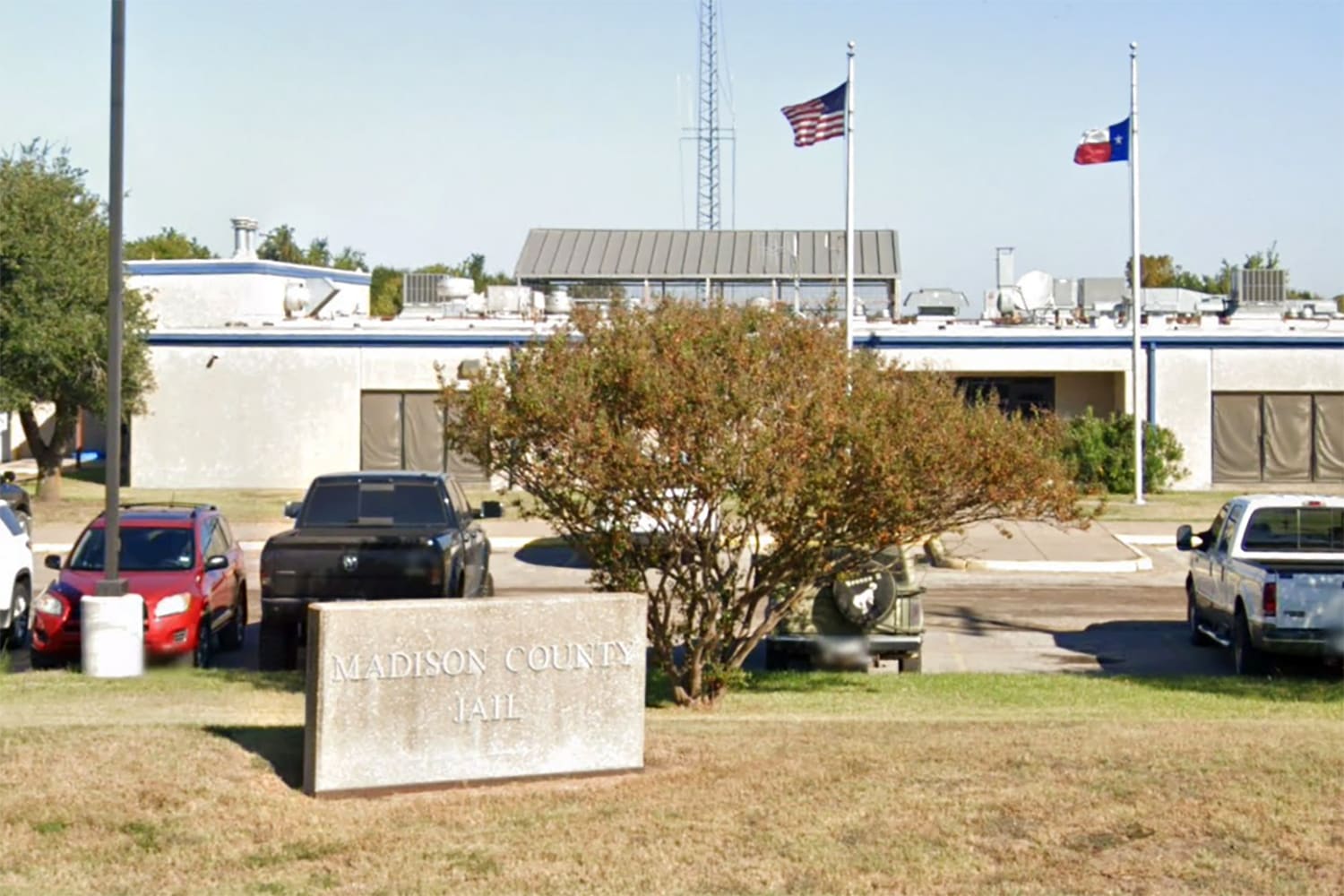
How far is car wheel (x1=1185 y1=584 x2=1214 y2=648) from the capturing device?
18.0 metres

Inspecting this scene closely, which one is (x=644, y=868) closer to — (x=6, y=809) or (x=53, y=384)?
(x=6, y=809)

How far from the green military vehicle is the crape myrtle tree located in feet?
8.22

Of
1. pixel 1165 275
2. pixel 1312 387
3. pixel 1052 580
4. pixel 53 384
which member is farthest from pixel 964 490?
pixel 1165 275

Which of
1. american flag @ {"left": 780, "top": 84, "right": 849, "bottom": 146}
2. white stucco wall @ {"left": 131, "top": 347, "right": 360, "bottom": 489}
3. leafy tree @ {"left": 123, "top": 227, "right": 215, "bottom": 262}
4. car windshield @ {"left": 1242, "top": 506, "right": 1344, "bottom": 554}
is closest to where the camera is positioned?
car windshield @ {"left": 1242, "top": 506, "right": 1344, "bottom": 554}

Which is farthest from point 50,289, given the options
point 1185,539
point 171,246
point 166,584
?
point 171,246

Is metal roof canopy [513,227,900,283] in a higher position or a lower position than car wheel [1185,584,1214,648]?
higher

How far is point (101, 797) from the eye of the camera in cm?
820

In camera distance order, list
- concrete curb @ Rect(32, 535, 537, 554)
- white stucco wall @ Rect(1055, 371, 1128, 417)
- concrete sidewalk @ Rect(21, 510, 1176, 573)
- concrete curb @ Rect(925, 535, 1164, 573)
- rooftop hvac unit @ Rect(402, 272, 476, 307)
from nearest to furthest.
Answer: concrete curb @ Rect(925, 535, 1164, 573) < concrete sidewalk @ Rect(21, 510, 1176, 573) < concrete curb @ Rect(32, 535, 537, 554) < white stucco wall @ Rect(1055, 371, 1128, 417) < rooftop hvac unit @ Rect(402, 272, 476, 307)

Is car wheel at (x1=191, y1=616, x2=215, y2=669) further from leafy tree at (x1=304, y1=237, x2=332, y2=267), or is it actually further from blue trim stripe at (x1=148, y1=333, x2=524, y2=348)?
leafy tree at (x1=304, y1=237, x2=332, y2=267)

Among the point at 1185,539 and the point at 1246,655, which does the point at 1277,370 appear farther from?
the point at 1246,655

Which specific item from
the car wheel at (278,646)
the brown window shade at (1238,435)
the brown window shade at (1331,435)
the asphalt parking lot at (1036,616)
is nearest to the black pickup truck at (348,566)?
the car wheel at (278,646)

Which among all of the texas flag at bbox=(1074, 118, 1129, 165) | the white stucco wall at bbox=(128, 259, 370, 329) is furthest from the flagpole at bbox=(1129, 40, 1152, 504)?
the white stucco wall at bbox=(128, 259, 370, 329)

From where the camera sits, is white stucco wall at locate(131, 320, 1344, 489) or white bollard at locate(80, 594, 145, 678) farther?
white stucco wall at locate(131, 320, 1344, 489)

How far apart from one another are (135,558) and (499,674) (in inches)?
373
